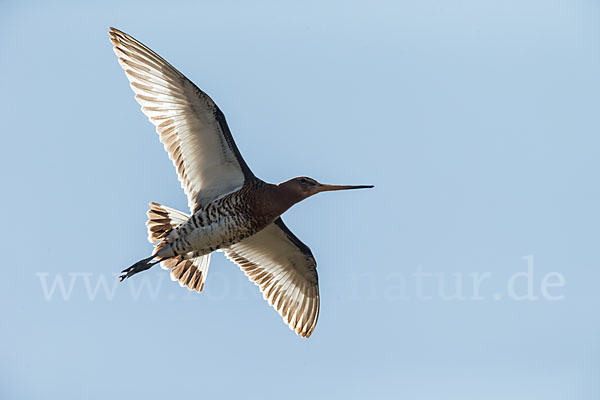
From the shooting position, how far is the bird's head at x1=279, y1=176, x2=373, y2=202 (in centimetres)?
812

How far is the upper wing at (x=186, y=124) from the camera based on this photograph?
26.3 feet

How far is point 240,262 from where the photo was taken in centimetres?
926

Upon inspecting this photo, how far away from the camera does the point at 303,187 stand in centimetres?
821

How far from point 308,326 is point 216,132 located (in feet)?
8.70

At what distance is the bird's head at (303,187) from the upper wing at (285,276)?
1009 millimetres

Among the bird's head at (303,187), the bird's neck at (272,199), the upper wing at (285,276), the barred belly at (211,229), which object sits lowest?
the upper wing at (285,276)

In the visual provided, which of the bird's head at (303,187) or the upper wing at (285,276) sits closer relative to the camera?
the bird's head at (303,187)

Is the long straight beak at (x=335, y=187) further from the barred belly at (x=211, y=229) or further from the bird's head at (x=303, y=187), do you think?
the barred belly at (x=211, y=229)

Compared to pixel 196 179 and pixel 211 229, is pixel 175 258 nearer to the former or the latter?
pixel 211 229

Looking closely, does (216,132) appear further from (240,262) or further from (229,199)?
(240,262)

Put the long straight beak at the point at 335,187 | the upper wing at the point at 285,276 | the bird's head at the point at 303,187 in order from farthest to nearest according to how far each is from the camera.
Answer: the upper wing at the point at 285,276
the long straight beak at the point at 335,187
the bird's head at the point at 303,187

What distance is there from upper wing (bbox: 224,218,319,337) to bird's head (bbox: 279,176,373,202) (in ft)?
3.31

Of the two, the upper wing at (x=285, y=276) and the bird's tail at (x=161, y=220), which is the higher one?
the bird's tail at (x=161, y=220)

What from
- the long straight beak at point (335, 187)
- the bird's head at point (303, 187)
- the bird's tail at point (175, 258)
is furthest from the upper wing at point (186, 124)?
the long straight beak at point (335, 187)
